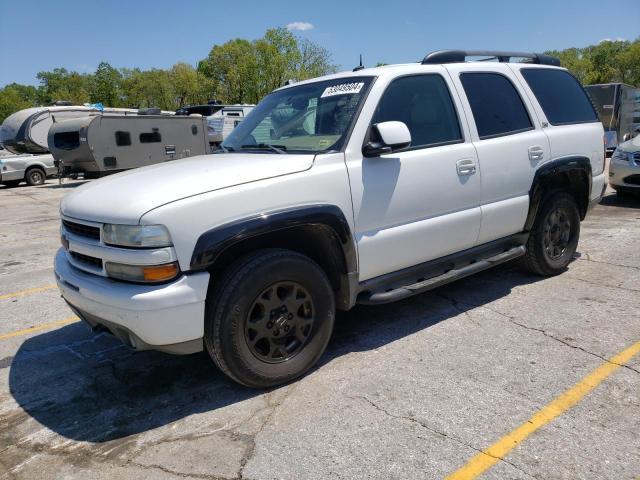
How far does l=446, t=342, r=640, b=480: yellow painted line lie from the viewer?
2379 mm

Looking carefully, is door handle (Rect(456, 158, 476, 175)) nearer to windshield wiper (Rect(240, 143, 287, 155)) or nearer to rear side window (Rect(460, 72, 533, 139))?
rear side window (Rect(460, 72, 533, 139))

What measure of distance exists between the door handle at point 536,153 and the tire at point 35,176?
1883 centimetres

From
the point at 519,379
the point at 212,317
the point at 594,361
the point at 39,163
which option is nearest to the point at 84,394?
the point at 212,317

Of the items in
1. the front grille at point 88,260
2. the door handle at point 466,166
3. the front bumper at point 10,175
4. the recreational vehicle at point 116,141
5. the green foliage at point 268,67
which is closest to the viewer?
the front grille at point 88,260

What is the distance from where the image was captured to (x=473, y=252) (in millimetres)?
4137

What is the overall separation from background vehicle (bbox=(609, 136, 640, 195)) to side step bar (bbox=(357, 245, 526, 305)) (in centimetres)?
569

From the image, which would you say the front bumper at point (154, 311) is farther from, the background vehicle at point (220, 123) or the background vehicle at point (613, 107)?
the background vehicle at point (613, 107)

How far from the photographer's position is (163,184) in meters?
2.88

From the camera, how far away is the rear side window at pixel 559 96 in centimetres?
471

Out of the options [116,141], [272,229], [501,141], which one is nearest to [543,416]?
[272,229]

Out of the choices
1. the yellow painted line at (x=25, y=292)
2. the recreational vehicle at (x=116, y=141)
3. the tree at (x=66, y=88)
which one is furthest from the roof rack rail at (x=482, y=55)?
the tree at (x=66, y=88)

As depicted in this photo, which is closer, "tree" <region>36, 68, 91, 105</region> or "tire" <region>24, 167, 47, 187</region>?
"tire" <region>24, 167, 47, 187</region>

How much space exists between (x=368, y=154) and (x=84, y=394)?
240cm

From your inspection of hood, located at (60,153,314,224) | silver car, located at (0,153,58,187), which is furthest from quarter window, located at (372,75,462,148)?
silver car, located at (0,153,58,187)
